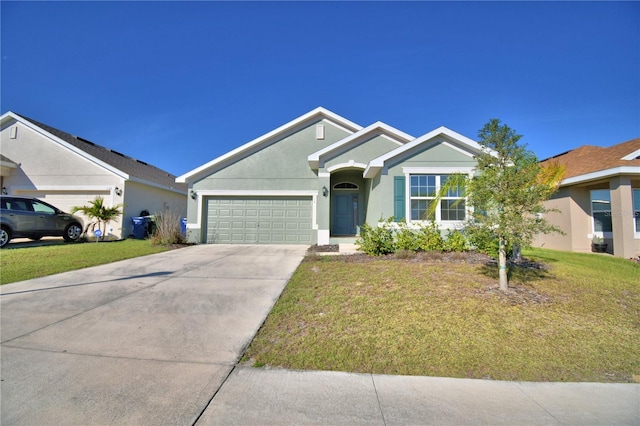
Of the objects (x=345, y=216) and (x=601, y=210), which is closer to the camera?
(x=601, y=210)

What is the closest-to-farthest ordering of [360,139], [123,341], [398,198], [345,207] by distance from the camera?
[123,341]
[398,198]
[360,139]
[345,207]

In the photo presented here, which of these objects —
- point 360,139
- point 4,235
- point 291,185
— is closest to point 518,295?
point 360,139

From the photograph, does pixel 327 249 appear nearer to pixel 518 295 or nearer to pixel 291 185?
pixel 291 185

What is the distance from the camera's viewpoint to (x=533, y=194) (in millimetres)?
5035

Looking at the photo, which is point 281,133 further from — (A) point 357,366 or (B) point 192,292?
(A) point 357,366

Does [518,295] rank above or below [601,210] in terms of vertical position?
below

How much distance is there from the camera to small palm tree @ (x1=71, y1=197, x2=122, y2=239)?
43.7 ft

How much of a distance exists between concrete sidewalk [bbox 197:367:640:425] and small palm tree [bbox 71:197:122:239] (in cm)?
1417

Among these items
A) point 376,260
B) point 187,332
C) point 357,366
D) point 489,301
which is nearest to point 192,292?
point 187,332

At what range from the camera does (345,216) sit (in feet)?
47.3

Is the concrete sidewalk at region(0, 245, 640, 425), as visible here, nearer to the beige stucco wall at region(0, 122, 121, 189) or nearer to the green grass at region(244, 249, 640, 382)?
the green grass at region(244, 249, 640, 382)

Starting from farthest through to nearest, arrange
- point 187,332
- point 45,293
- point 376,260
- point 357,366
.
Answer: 1. point 376,260
2. point 45,293
3. point 187,332
4. point 357,366

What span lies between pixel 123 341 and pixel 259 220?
10126mm

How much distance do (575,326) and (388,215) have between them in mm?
5946
